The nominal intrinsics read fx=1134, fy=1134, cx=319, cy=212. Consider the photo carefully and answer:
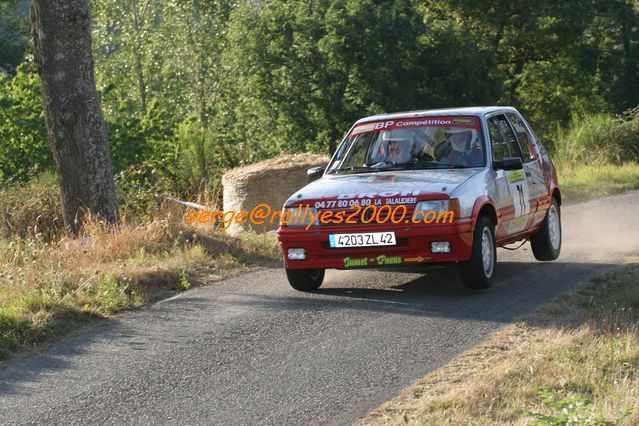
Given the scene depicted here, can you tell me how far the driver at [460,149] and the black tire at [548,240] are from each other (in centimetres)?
156

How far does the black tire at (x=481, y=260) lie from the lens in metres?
9.84

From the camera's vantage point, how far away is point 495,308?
9.32 metres

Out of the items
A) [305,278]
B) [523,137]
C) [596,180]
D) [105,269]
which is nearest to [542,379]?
[305,278]

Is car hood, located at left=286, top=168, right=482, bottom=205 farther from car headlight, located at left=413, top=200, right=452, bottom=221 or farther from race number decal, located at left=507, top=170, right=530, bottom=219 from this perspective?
race number decal, located at left=507, top=170, right=530, bottom=219

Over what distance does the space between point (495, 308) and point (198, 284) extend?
3.25 meters

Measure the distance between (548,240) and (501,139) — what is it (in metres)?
1.32

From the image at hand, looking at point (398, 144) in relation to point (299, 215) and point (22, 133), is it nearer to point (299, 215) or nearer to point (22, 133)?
point (299, 215)

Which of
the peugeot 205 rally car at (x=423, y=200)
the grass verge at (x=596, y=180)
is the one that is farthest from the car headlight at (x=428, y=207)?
the grass verge at (x=596, y=180)

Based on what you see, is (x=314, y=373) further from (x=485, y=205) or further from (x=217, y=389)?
(x=485, y=205)

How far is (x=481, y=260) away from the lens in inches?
389

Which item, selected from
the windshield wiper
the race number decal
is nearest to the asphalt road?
the race number decal

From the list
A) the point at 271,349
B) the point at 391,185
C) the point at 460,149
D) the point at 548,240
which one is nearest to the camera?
the point at 271,349

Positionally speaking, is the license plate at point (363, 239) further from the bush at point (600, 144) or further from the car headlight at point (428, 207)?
the bush at point (600, 144)

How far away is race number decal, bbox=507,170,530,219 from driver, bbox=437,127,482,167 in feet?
1.60
